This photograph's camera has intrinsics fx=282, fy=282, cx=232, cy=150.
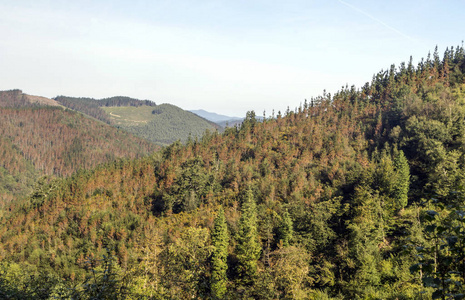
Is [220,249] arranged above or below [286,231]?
below

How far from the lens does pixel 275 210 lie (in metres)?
72.1

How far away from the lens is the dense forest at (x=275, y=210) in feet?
95.0

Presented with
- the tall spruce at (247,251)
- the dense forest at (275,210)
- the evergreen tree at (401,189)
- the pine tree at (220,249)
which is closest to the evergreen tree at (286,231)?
the dense forest at (275,210)

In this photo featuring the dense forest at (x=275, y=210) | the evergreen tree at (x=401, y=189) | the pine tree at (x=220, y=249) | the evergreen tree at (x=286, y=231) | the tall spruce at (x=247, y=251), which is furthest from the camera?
the evergreen tree at (x=401, y=189)

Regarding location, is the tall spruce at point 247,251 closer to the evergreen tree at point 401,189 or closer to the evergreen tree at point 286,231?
the evergreen tree at point 286,231

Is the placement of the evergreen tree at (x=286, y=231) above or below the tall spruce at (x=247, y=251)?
above

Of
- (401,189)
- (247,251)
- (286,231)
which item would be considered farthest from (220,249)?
(401,189)

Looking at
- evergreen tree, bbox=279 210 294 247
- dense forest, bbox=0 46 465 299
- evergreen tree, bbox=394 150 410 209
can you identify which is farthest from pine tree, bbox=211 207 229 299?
evergreen tree, bbox=394 150 410 209

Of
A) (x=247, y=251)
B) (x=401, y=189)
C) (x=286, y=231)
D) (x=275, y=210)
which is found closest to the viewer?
(x=247, y=251)

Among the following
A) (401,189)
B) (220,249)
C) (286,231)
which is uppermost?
(401,189)

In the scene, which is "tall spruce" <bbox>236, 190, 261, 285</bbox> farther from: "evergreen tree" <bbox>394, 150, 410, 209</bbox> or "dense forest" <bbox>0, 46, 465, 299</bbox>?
"evergreen tree" <bbox>394, 150, 410, 209</bbox>

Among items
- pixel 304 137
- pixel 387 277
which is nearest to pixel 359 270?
pixel 387 277

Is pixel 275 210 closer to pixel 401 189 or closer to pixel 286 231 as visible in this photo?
pixel 286 231

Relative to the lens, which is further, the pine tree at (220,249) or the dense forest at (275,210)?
the pine tree at (220,249)
